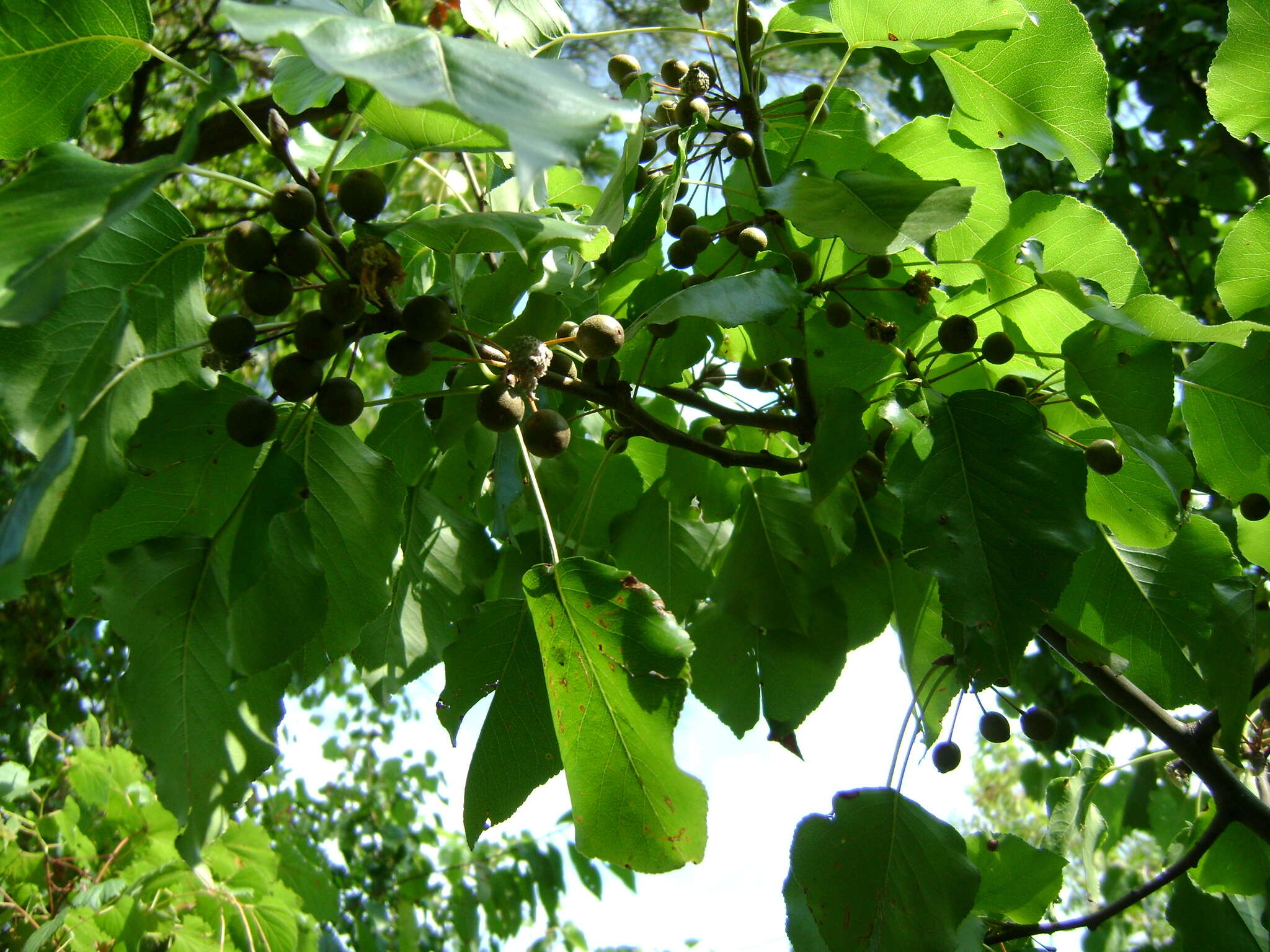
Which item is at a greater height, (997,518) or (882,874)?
(997,518)

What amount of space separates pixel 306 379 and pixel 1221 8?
4.24 meters

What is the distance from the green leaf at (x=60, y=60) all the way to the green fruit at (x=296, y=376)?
0.36 metres

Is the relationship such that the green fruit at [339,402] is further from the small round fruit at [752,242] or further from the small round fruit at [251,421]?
the small round fruit at [752,242]

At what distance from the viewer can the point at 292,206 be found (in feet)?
3.17

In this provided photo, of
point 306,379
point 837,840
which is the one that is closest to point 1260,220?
point 837,840

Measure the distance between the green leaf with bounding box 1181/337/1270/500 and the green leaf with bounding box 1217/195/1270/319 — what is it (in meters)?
0.08

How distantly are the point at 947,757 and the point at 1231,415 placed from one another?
712 millimetres

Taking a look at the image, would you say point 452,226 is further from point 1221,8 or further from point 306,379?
point 1221,8

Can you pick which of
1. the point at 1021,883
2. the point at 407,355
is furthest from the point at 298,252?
the point at 1021,883

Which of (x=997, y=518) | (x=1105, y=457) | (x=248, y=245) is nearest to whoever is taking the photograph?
(x=248, y=245)

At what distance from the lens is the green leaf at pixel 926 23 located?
46.6 inches

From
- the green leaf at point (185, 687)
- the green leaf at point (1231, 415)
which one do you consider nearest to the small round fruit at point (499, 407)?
the green leaf at point (185, 687)

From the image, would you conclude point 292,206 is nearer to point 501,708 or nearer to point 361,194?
point 361,194

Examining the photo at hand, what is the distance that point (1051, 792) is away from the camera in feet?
6.19
